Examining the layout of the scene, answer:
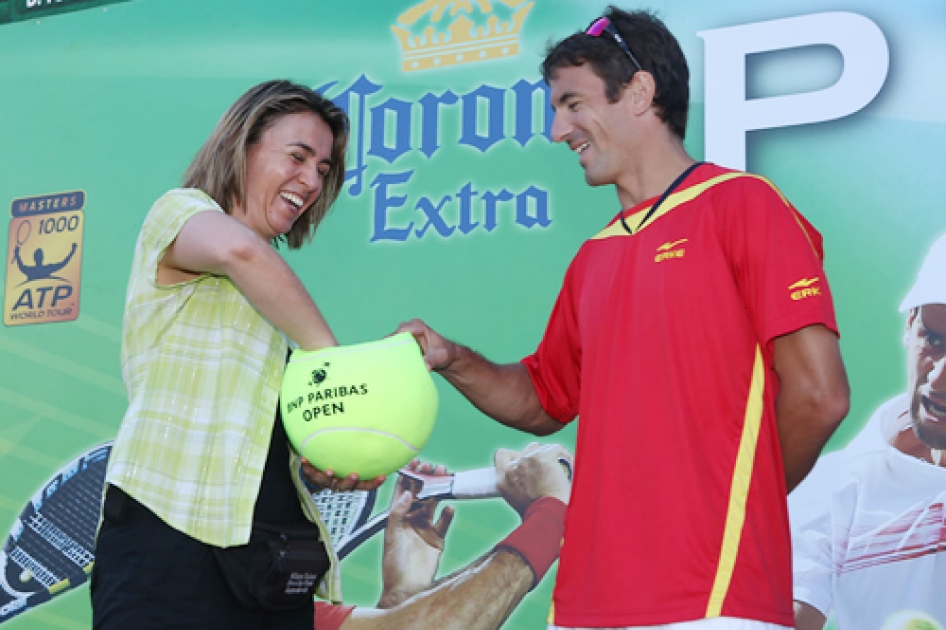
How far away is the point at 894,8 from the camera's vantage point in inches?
100

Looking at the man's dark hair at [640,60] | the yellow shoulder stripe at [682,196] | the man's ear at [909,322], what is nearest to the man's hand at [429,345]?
the yellow shoulder stripe at [682,196]

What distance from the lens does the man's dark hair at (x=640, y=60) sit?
1.89m

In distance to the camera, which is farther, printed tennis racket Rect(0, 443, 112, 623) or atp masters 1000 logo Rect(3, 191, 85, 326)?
atp masters 1000 logo Rect(3, 191, 85, 326)

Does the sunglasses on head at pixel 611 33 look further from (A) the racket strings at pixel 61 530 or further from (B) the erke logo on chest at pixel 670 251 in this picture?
(A) the racket strings at pixel 61 530

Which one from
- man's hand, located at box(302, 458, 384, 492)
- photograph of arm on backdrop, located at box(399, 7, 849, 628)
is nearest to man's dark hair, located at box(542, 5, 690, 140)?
photograph of arm on backdrop, located at box(399, 7, 849, 628)

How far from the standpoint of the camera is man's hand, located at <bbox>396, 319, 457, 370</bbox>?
192 centimetres

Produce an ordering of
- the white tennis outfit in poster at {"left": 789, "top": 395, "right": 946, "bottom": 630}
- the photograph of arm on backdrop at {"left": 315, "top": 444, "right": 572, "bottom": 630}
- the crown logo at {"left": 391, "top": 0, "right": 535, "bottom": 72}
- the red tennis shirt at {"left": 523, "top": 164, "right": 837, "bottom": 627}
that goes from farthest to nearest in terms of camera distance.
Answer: the crown logo at {"left": 391, "top": 0, "right": 535, "bottom": 72} < the photograph of arm on backdrop at {"left": 315, "top": 444, "right": 572, "bottom": 630} < the white tennis outfit in poster at {"left": 789, "top": 395, "right": 946, "bottom": 630} < the red tennis shirt at {"left": 523, "top": 164, "right": 837, "bottom": 627}

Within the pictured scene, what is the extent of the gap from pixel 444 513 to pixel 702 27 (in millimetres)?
1317

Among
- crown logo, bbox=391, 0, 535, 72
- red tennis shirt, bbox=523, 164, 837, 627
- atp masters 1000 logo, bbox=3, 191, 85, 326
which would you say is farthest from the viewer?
atp masters 1000 logo, bbox=3, 191, 85, 326

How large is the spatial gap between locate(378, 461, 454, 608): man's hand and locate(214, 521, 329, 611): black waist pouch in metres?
1.01

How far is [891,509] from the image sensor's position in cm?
236

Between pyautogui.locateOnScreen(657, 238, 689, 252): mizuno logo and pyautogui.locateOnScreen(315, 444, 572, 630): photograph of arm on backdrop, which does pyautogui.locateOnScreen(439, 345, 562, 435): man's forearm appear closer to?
pyautogui.locateOnScreen(657, 238, 689, 252): mizuno logo

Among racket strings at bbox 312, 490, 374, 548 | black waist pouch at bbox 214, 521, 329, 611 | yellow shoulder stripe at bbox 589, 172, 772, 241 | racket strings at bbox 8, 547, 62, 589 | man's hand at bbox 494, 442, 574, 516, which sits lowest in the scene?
racket strings at bbox 8, 547, 62, 589

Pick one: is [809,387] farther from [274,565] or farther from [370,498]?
[370,498]
